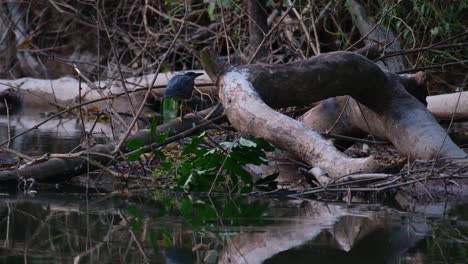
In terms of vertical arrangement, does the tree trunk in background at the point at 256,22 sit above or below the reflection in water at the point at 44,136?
above

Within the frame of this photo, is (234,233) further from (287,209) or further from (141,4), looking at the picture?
(141,4)

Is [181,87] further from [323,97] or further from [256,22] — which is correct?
[256,22]

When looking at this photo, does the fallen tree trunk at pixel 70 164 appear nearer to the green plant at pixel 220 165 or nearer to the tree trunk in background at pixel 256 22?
the green plant at pixel 220 165

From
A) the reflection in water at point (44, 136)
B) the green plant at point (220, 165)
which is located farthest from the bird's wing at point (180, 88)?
the green plant at point (220, 165)

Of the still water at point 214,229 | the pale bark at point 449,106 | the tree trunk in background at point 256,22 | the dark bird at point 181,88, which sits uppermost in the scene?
the tree trunk in background at point 256,22

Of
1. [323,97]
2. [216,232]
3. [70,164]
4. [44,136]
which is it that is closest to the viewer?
[216,232]

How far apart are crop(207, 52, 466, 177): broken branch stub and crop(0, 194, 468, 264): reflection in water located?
42 centimetres

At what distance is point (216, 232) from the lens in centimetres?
270

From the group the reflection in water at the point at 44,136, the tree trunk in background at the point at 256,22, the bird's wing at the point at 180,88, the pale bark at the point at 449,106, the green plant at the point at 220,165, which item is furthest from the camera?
the tree trunk in background at the point at 256,22

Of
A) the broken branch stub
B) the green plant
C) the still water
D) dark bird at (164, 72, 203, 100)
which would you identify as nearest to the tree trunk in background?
dark bird at (164, 72, 203, 100)

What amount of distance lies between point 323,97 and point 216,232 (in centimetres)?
181

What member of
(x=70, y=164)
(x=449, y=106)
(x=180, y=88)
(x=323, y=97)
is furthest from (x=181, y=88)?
(x=449, y=106)

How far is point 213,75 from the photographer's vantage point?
13.4ft

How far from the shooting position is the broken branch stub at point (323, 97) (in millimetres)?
3811
